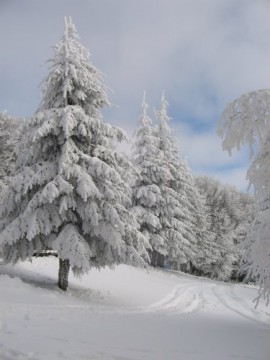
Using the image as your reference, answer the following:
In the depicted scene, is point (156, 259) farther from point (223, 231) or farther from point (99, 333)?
point (99, 333)

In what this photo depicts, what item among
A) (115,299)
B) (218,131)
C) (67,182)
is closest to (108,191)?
(67,182)

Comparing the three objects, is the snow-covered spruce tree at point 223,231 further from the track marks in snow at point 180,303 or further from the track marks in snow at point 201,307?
the track marks in snow at point 201,307

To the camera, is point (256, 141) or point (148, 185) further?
point (148, 185)

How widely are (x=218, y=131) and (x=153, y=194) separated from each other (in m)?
25.6

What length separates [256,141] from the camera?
806 cm

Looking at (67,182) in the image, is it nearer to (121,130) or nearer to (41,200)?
(41,200)

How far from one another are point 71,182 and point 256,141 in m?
9.65

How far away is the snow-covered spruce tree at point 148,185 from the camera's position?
3351cm

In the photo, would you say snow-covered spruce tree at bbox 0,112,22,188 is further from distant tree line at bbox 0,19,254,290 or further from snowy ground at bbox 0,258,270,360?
snowy ground at bbox 0,258,270,360

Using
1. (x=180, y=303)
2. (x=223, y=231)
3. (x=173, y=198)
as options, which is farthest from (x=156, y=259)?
(x=180, y=303)

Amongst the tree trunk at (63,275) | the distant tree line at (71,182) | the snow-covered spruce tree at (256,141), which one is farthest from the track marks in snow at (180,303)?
the snow-covered spruce tree at (256,141)

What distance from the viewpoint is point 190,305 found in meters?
17.9

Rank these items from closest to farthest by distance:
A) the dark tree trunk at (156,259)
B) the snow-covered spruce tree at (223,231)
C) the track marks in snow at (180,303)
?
the track marks in snow at (180,303) → the dark tree trunk at (156,259) → the snow-covered spruce tree at (223,231)

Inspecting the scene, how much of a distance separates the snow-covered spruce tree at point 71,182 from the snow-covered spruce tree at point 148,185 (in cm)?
1521
